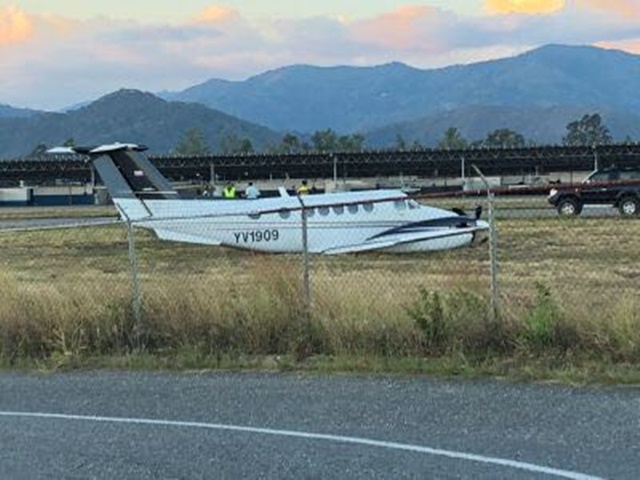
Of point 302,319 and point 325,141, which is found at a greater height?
Answer: point 325,141

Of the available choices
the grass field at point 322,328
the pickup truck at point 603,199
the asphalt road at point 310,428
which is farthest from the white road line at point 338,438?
the pickup truck at point 603,199

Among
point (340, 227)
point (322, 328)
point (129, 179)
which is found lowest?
point (322, 328)

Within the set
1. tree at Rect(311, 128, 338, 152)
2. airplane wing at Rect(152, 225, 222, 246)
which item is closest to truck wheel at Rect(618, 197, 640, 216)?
airplane wing at Rect(152, 225, 222, 246)

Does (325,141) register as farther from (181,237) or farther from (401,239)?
(401,239)

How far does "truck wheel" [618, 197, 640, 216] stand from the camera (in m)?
37.4

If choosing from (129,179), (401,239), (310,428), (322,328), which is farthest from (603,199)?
(310,428)

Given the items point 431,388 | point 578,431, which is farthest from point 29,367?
point 578,431

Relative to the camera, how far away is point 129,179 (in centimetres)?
2798

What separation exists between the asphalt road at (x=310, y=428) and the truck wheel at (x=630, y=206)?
99.4ft

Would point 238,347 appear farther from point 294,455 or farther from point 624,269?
point 624,269

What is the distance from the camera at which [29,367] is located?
1072 centimetres

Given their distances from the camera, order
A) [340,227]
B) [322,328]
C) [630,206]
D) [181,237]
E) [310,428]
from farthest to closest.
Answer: [630,206] < [181,237] < [340,227] < [322,328] < [310,428]

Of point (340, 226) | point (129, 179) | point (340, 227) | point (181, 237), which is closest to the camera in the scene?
point (340, 226)

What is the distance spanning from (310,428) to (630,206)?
3218 cm
